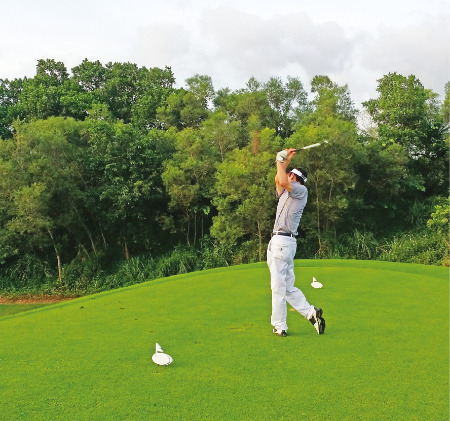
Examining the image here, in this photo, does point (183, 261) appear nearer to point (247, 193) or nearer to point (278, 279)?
point (247, 193)

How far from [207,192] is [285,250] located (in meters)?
13.4

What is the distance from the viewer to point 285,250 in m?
5.09

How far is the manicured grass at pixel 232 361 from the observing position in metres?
3.28

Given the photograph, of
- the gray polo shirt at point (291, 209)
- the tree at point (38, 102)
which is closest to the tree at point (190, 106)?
the tree at point (38, 102)

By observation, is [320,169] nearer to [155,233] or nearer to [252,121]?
[252,121]

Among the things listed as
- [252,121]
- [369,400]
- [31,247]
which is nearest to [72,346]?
[369,400]

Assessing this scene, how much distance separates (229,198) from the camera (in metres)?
16.9

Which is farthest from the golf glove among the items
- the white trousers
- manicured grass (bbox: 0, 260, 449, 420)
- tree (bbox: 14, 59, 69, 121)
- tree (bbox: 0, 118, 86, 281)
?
tree (bbox: 14, 59, 69, 121)

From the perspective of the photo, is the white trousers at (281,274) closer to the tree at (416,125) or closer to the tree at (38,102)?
the tree at (416,125)

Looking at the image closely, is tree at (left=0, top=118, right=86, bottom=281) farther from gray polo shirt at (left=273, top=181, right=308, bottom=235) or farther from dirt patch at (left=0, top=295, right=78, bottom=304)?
gray polo shirt at (left=273, top=181, right=308, bottom=235)

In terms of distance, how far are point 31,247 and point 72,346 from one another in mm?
14972

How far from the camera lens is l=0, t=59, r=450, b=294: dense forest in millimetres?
16844

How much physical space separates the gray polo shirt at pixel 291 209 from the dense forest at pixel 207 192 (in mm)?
10927

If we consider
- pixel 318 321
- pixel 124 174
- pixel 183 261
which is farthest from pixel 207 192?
pixel 318 321
